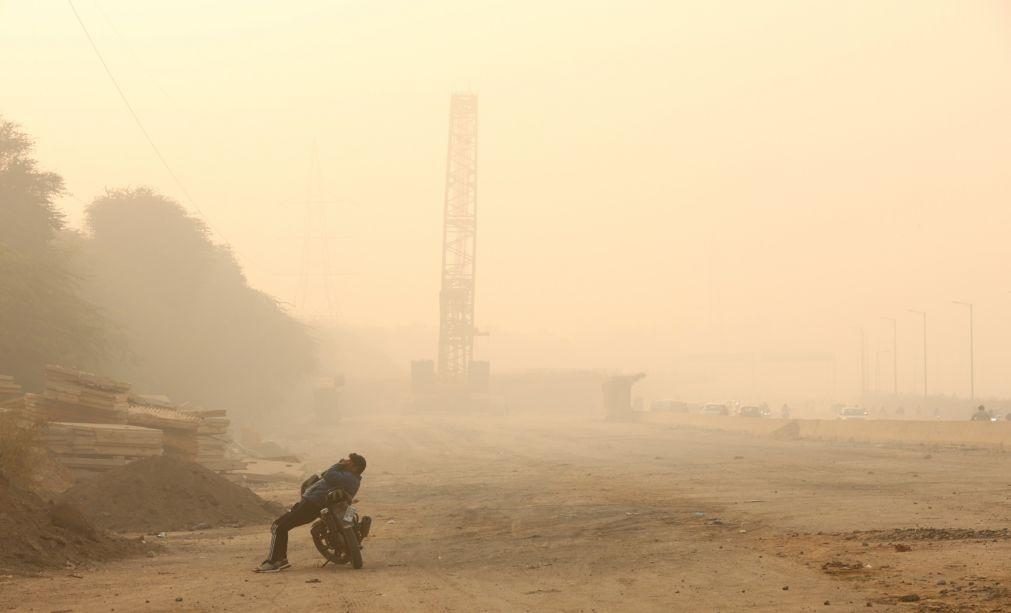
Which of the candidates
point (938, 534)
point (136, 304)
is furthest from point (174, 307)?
point (938, 534)

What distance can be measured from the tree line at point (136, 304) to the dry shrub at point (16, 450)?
18.4 meters

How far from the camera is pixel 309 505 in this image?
14.3 meters

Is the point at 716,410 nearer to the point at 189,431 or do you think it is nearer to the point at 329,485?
the point at 189,431

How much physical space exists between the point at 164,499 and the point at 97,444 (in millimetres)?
4431

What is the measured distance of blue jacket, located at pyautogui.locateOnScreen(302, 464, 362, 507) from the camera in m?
14.3

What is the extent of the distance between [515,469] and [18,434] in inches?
744

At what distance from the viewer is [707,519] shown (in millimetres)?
19500

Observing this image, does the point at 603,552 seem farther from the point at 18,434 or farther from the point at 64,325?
the point at 64,325

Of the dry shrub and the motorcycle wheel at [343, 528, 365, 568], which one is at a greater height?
the dry shrub

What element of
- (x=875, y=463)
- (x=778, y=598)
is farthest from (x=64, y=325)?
(x=778, y=598)

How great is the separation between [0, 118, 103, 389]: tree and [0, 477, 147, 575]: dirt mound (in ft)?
77.8

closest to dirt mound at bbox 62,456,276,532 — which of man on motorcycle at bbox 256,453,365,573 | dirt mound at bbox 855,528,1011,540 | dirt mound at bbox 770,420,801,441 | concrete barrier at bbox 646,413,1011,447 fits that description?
man on motorcycle at bbox 256,453,365,573

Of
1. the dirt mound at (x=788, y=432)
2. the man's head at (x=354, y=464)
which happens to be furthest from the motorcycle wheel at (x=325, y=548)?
the dirt mound at (x=788, y=432)

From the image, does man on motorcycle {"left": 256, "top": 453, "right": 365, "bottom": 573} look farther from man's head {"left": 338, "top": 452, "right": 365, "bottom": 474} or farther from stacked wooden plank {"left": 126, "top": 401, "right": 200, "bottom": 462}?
stacked wooden plank {"left": 126, "top": 401, "right": 200, "bottom": 462}
